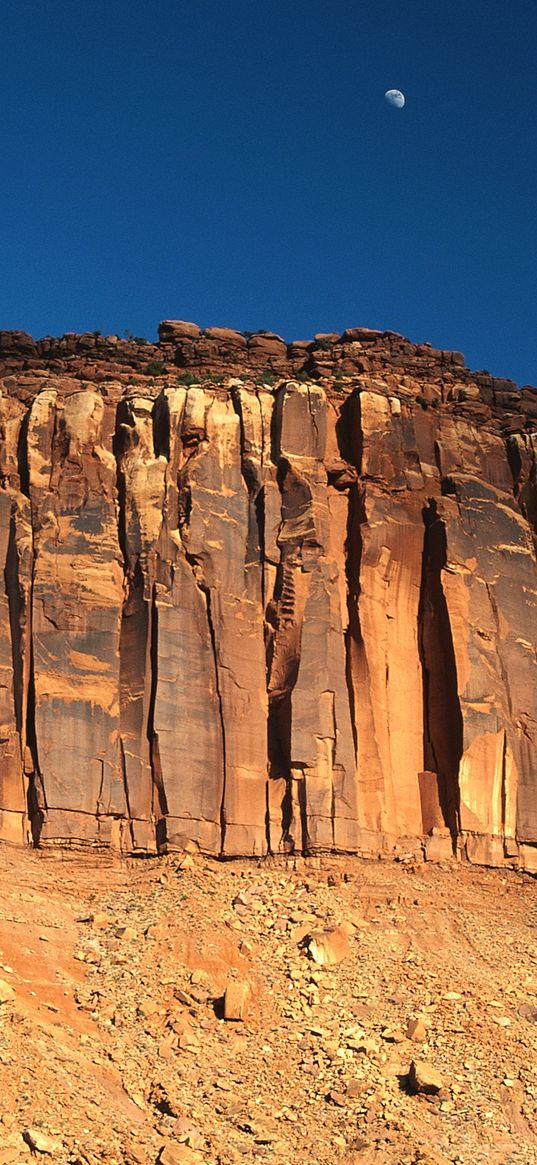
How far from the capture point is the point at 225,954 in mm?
31109

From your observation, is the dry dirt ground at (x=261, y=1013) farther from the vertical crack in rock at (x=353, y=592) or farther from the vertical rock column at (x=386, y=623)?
the vertical crack in rock at (x=353, y=592)

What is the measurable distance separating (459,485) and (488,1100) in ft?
52.9

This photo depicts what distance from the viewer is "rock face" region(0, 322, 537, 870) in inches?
1399

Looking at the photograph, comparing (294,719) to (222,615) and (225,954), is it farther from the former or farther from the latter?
(225,954)

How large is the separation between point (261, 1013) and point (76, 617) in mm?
10178

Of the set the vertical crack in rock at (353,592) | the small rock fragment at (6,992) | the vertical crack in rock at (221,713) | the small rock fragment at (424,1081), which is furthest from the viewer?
the vertical crack in rock at (353,592)

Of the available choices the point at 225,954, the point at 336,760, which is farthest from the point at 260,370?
the point at 225,954

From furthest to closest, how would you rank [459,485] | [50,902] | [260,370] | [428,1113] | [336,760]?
[260,370] < [459,485] < [336,760] < [50,902] < [428,1113]

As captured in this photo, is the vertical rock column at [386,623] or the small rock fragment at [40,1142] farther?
the vertical rock column at [386,623]

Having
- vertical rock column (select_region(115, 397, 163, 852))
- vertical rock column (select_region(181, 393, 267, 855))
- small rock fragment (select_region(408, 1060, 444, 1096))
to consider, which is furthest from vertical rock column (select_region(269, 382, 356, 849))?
small rock fragment (select_region(408, 1060, 444, 1096))

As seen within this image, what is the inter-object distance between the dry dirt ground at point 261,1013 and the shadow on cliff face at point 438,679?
2.08 meters

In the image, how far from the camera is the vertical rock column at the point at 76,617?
115ft

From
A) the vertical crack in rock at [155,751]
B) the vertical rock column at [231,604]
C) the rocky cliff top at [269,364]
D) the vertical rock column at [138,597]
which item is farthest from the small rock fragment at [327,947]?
the rocky cliff top at [269,364]

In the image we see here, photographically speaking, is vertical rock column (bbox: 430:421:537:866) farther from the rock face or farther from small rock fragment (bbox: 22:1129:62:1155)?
small rock fragment (bbox: 22:1129:62:1155)
